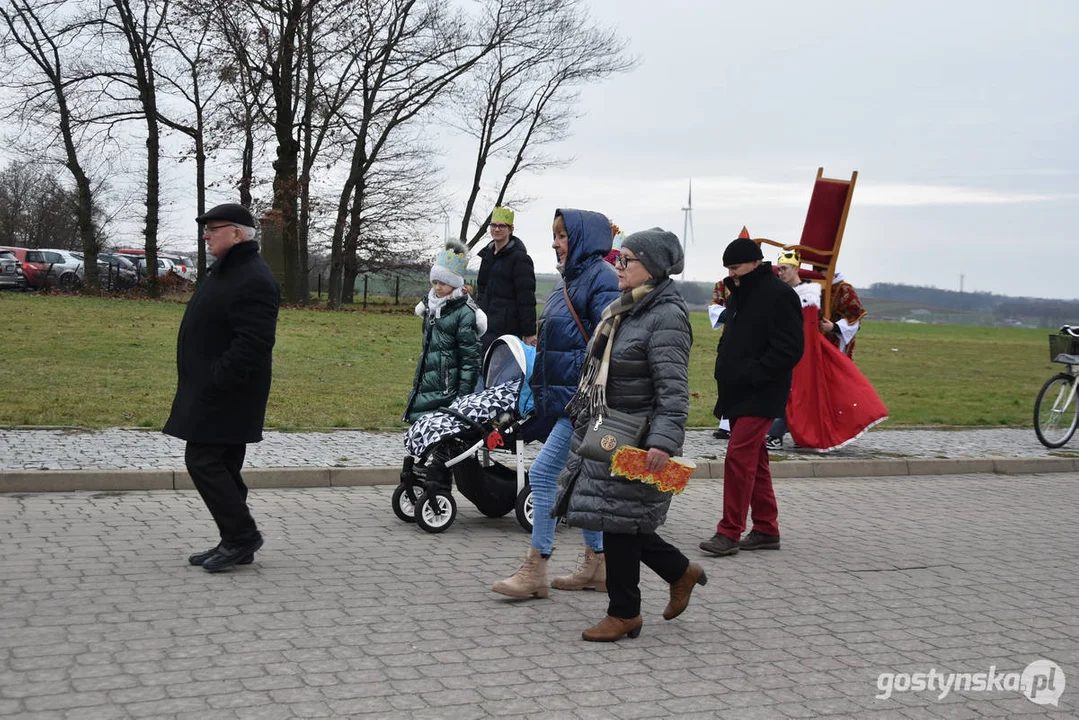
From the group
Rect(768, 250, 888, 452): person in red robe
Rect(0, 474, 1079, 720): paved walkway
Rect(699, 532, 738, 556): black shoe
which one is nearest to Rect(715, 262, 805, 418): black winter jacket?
Rect(699, 532, 738, 556): black shoe

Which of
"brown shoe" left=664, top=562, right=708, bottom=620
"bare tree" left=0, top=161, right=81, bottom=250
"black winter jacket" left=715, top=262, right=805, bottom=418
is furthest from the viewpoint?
"bare tree" left=0, top=161, right=81, bottom=250

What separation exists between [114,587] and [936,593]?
445 cm

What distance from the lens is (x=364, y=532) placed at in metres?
7.90

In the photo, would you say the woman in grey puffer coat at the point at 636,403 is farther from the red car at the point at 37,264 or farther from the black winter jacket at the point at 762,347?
the red car at the point at 37,264

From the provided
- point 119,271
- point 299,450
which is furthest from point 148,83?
point 299,450

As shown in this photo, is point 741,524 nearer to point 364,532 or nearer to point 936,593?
point 936,593

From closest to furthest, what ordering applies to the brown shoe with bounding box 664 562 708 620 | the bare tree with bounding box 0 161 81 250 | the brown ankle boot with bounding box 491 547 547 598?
the brown shoe with bounding box 664 562 708 620 → the brown ankle boot with bounding box 491 547 547 598 → the bare tree with bounding box 0 161 81 250

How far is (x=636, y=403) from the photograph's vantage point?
18.2ft

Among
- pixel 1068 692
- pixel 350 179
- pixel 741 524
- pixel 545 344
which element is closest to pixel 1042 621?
pixel 1068 692

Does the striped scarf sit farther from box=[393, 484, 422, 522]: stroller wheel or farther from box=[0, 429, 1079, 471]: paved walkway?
box=[0, 429, 1079, 471]: paved walkway

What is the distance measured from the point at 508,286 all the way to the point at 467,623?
4772mm

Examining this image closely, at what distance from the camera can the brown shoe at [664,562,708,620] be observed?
590cm

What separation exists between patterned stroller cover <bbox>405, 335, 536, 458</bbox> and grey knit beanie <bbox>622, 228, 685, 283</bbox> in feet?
7.92

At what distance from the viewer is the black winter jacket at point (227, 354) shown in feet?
21.3
